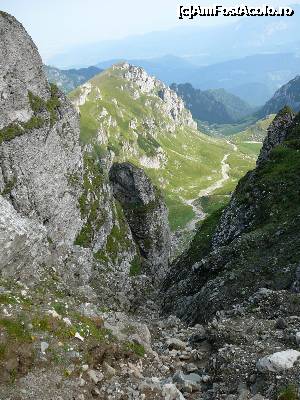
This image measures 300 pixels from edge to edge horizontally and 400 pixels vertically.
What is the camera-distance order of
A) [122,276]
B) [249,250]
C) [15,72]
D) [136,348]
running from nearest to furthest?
[136,348], [249,250], [15,72], [122,276]

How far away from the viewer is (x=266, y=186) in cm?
5034

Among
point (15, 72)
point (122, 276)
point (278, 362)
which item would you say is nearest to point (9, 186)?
point (15, 72)

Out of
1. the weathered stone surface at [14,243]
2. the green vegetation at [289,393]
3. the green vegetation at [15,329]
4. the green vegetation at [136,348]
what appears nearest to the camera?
the green vegetation at [289,393]

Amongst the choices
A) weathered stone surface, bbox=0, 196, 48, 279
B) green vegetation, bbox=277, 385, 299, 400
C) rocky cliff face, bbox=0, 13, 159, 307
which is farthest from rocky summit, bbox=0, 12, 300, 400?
rocky cliff face, bbox=0, 13, 159, 307

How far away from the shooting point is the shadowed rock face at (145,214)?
3780 inches

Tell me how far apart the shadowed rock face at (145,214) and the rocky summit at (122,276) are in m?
0.32

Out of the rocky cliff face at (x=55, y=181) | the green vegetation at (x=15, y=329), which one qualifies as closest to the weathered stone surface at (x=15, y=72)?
the rocky cliff face at (x=55, y=181)

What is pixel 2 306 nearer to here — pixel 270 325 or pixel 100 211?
pixel 270 325

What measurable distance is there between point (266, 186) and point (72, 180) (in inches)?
1538

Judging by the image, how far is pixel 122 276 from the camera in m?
72.6

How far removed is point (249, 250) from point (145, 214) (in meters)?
59.6

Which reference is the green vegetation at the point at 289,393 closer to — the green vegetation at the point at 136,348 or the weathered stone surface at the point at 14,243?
the green vegetation at the point at 136,348

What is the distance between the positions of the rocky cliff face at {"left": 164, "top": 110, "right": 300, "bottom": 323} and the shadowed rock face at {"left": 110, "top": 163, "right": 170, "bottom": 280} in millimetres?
32447

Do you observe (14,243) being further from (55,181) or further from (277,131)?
(277,131)
